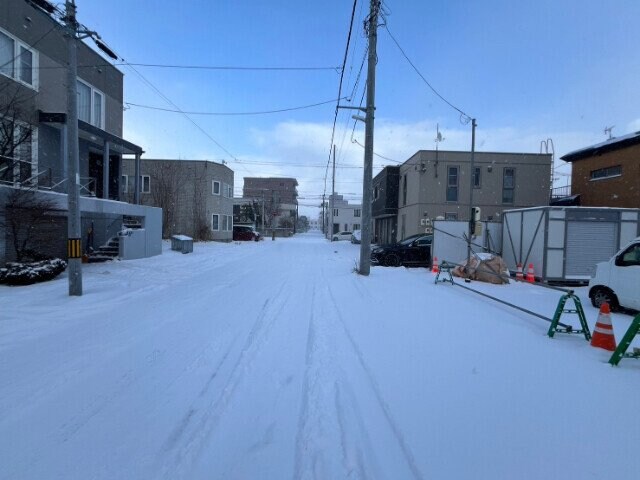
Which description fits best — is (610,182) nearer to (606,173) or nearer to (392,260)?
(606,173)

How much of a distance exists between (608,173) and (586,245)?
1003 centimetres

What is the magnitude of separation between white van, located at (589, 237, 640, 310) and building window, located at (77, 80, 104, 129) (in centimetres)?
1839

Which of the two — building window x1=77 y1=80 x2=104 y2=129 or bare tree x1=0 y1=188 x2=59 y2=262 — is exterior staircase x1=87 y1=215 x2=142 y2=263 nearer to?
bare tree x1=0 y1=188 x2=59 y2=262

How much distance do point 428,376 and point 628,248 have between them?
6538 millimetres

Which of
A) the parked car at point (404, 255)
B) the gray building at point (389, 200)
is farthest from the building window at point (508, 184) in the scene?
the parked car at point (404, 255)

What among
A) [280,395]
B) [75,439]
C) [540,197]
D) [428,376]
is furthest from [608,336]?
[540,197]

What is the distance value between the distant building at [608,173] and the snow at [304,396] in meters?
14.0

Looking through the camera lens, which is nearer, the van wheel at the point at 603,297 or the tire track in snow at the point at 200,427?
the tire track in snow at the point at 200,427

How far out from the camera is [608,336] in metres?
5.57

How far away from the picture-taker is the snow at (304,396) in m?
2.86

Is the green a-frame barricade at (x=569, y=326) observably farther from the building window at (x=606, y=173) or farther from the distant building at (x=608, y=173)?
the building window at (x=606, y=173)

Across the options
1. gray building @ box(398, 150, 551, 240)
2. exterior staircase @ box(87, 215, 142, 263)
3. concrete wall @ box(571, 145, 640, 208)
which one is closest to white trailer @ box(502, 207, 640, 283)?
concrete wall @ box(571, 145, 640, 208)

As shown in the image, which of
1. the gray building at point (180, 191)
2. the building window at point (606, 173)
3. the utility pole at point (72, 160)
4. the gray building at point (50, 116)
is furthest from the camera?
the gray building at point (180, 191)

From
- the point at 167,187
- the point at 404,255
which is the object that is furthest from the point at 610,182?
the point at 167,187
